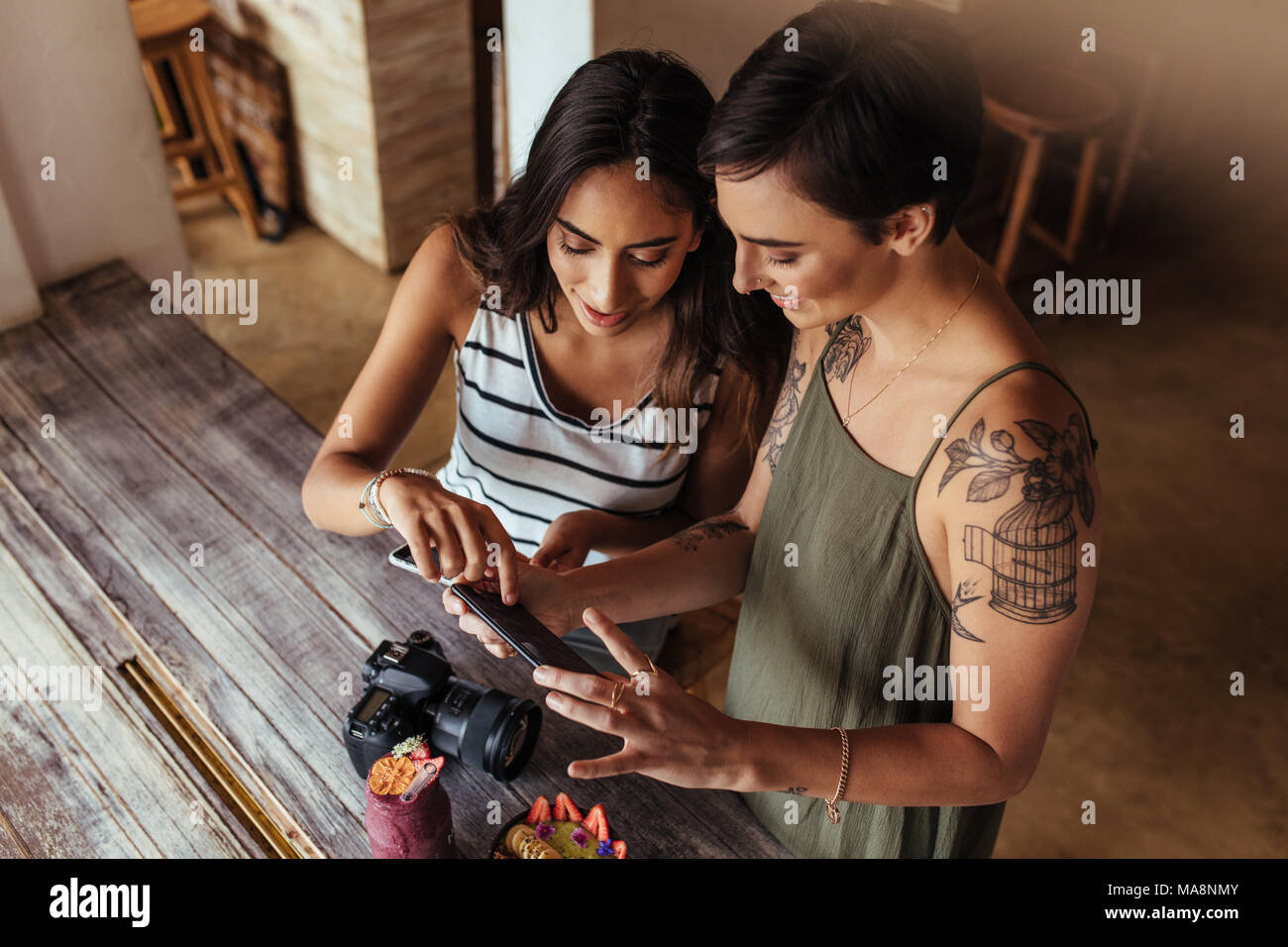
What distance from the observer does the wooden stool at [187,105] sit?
3854 mm

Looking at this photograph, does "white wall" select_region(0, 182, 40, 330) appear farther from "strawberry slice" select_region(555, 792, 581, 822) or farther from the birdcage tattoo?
the birdcage tattoo

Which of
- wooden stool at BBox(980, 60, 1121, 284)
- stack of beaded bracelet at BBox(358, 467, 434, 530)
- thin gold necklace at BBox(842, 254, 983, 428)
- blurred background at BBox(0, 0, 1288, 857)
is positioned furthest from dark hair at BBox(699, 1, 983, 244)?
wooden stool at BBox(980, 60, 1121, 284)

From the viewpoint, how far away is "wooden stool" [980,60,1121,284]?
3.56m

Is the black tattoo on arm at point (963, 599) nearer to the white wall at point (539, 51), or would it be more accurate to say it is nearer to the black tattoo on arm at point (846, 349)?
the black tattoo on arm at point (846, 349)

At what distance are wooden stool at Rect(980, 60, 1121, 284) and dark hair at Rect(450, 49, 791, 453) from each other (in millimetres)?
2436

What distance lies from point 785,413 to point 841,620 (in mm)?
314

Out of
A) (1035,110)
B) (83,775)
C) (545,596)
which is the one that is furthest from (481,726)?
(1035,110)

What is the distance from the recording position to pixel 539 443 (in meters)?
1.79

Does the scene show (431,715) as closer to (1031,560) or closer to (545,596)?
(545,596)

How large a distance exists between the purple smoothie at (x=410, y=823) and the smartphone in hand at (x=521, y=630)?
189mm

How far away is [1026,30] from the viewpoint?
3902 millimetres

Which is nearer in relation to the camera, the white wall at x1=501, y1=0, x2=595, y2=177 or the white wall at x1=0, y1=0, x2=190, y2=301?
the white wall at x1=0, y1=0, x2=190, y2=301

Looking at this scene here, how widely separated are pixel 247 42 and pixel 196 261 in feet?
3.03
